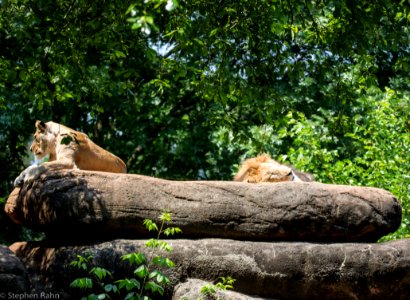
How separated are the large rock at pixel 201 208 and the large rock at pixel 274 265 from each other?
21 centimetres

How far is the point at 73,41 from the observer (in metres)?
10.6

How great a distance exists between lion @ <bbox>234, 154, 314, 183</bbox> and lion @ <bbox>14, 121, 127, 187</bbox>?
203cm

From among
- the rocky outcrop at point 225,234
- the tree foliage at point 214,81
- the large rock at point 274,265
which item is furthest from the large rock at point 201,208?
the tree foliage at point 214,81

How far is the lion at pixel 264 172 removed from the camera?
1145cm

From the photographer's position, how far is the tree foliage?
9711mm

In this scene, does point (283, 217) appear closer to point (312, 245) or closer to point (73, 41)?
point (312, 245)

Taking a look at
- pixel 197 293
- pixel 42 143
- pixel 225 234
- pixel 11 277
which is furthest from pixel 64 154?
pixel 197 293

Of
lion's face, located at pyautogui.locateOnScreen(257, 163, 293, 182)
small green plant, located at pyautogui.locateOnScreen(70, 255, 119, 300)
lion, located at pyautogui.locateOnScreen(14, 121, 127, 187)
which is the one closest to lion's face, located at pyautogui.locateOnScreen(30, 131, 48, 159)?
lion, located at pyautogui.locateOnScreen(14, 121, 127, 187)

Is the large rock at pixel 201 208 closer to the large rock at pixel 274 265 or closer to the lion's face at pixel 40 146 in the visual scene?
the large rock at pixel 274 265

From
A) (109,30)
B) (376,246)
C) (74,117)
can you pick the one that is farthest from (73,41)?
(74,117)

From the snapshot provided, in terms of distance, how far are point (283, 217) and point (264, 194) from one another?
0.39 meters

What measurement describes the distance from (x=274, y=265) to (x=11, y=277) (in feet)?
10.5

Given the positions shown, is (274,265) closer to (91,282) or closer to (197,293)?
(197,293)

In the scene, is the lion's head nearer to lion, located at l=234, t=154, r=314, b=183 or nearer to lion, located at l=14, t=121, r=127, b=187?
lion, located at l=14, t=121, r=127, b=187
